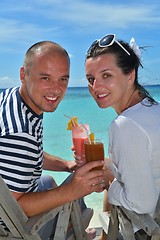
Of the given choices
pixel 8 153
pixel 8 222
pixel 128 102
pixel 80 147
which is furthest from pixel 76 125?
pixel 8 222

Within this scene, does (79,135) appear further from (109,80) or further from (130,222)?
(130,222)

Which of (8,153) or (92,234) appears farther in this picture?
(92,234)

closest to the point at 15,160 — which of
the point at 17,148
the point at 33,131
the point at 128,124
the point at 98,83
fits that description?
the point at 17,148

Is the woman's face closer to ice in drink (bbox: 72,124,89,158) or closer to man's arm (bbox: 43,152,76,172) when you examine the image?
ice in drink (bbox: 72,124,89,158)

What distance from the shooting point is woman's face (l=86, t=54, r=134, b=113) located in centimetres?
237

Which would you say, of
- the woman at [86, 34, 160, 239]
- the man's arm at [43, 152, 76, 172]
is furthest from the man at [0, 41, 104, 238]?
the man's arm at [43, 152, 76, 172]

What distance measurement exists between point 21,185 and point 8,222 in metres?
0.19

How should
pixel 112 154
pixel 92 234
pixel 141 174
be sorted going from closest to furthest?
pixel 141 174
pixel 112 154
pixel 92 234

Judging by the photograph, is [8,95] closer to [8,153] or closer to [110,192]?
[8,153]

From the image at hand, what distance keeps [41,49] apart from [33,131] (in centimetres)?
60

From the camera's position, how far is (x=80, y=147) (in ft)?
7.90

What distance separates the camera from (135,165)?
6.46ft

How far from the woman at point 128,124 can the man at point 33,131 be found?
175 mm

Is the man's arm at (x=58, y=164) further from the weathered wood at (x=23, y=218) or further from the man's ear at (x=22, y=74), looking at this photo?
the man's ear at (x=22, y=74)
